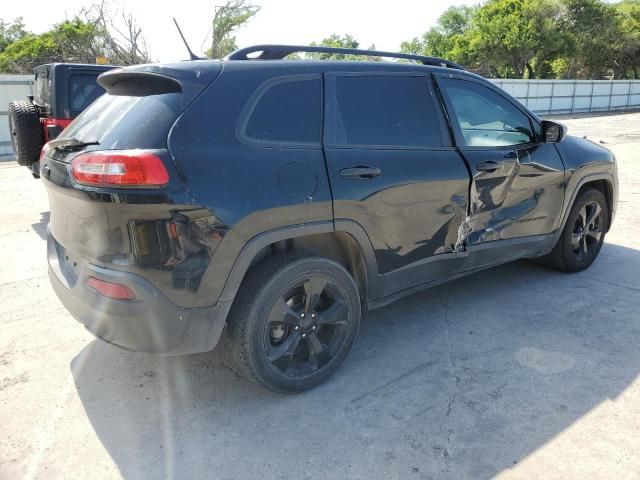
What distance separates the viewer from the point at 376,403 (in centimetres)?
287

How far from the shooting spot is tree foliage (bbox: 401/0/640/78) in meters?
39.2

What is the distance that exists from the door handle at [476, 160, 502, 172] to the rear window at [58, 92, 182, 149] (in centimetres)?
207

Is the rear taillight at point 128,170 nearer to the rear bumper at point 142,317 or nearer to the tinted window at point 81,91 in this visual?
the rear bumper at point 142,317

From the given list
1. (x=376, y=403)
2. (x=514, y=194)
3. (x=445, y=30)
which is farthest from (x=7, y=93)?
(x=445, y=30)

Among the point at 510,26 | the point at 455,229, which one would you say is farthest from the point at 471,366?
the point at 510,26

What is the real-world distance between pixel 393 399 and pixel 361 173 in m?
1.28

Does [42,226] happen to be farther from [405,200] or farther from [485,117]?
[485,117]

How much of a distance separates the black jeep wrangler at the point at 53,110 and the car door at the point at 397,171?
464 cm

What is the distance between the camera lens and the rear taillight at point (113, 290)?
241cm

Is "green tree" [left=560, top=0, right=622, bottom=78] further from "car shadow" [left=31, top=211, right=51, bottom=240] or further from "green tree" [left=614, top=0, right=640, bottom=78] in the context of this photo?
"car shadow" [left=31, top=211, right=51, bottom=240]

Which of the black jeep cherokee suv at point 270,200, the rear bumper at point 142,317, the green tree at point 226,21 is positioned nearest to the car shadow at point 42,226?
the black jeep cherokee suv at point 270,200

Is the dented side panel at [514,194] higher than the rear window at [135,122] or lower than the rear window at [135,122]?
lower

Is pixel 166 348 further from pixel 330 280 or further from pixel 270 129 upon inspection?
pixel 270 129

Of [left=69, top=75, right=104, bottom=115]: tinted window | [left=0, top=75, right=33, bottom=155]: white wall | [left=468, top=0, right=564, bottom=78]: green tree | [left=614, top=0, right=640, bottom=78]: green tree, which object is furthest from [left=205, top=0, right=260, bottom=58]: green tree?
[left=614, top=0, right=640, bottom=78]: green tree
